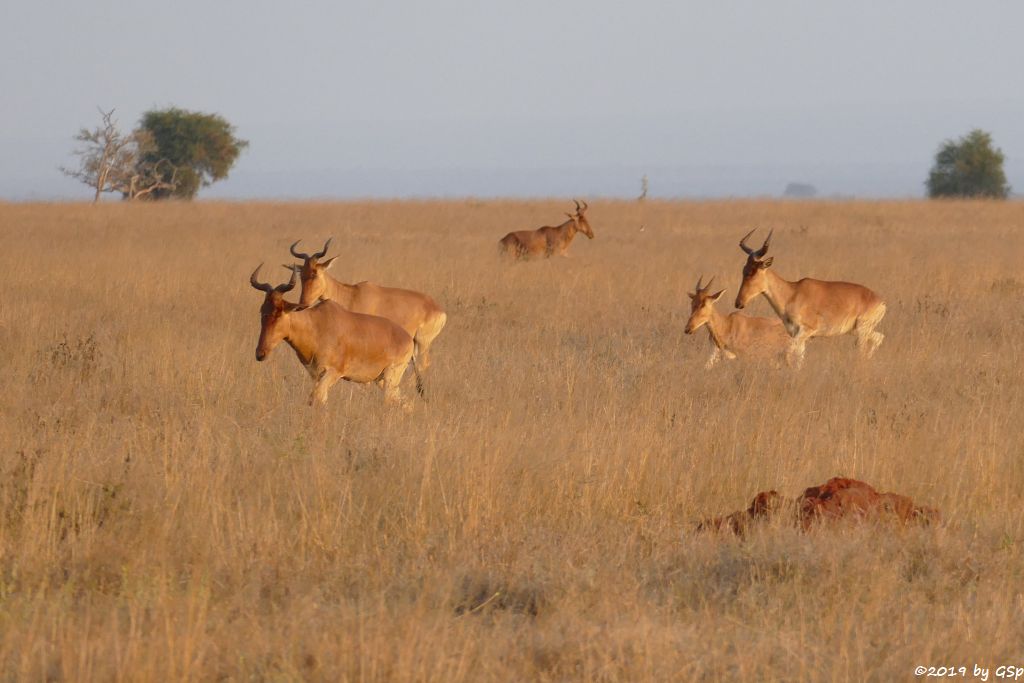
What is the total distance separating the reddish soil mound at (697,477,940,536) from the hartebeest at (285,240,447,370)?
5525 mm

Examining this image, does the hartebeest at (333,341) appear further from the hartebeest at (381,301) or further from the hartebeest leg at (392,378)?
the hartebeest at (381,301)

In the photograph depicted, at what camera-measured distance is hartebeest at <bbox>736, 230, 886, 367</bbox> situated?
521 inches

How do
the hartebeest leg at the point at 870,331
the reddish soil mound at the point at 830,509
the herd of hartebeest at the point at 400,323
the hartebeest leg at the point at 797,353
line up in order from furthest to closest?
the hartebeest leg at the point at 870,331 < the hartebeest leg at the point at 797,353 < the herd of hartebeest at the point at 400,323 < the reddish soil mound at the point at 830,509

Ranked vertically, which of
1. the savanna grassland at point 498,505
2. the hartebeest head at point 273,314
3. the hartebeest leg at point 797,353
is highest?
the hartebeest head at point 273,314

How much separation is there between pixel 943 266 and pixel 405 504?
1442cm

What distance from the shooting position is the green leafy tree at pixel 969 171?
5184 centimetres

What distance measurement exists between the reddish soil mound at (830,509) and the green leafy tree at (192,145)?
159 feet

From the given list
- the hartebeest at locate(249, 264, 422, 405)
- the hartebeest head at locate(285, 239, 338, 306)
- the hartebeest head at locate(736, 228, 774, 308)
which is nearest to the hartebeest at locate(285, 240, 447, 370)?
the hartebeest head at locate(285, 239, 338, 306)

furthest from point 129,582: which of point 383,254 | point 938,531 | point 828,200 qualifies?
point 828,200

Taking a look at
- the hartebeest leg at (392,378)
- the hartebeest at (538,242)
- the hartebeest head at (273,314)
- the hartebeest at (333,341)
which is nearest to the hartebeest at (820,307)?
the hartebeest leg at (392,378)

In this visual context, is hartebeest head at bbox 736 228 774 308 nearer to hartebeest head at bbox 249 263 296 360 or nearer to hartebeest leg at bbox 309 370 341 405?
hartebeest leg at bbox 309 370 341 405

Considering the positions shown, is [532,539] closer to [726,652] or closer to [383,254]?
[726,652]

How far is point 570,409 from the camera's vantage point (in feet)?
29.9

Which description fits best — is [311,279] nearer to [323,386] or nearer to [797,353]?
[323,386]
